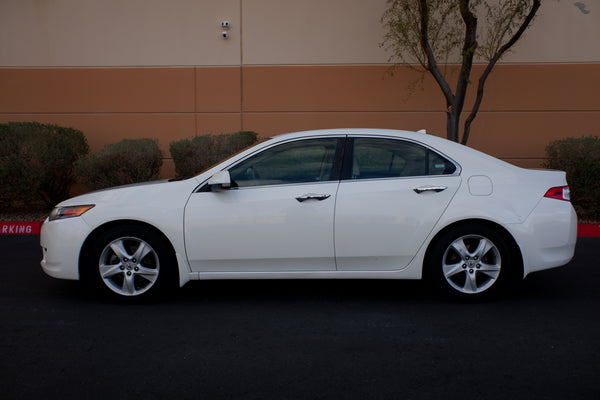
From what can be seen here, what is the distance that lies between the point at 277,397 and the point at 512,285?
9.03ft

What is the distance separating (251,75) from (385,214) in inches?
298

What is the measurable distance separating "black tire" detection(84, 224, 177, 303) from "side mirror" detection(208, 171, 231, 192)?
2.14 ft

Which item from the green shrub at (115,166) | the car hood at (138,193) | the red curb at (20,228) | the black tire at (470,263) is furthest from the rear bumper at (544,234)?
the red curb at (20,228)

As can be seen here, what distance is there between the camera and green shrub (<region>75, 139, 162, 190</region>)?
33.4 ft

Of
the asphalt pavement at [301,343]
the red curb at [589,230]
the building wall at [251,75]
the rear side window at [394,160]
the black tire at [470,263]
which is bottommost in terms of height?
the asphalt pavement at [301,343]

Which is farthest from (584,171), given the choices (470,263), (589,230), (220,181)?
(220,181)

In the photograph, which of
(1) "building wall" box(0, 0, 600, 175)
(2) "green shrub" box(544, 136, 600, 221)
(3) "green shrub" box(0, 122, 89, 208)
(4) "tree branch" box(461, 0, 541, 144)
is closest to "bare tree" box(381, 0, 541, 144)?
(4) "tree branch" box(461, 0, 541, 144)

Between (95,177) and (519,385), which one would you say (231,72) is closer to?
(95,177)

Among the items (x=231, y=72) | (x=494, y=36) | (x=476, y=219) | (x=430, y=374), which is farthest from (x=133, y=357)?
(x=494, y=36)

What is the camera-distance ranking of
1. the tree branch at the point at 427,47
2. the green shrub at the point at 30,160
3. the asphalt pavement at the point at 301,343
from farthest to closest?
the green shrub at the point at 30,160
the tree branch at the point at 427,47
the asphalt pavement at the point at 301,343

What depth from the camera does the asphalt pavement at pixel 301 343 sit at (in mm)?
3418

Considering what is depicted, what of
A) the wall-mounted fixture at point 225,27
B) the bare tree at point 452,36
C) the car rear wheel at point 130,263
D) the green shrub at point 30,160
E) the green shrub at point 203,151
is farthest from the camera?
the wall-mounted fixture at point 225,27

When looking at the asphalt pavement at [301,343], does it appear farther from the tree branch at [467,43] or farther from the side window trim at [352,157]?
the tree branch at [467,43]

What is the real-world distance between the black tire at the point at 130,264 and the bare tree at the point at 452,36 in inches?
261
